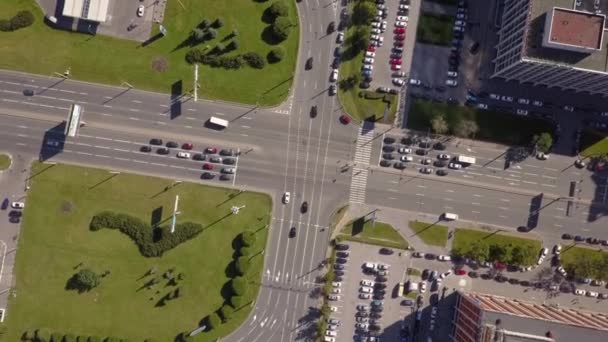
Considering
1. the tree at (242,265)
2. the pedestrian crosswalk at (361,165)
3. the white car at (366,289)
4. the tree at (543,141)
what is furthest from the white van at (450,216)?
the tree at (242,265)

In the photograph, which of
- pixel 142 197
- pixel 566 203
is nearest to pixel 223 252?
pixel 142 197

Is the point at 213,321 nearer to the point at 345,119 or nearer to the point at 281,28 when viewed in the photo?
the point at 345,119

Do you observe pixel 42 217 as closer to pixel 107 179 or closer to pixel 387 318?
pixel 107 179

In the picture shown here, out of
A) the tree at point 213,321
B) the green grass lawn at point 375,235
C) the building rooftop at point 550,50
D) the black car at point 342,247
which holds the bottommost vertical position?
the tree at point 213,321

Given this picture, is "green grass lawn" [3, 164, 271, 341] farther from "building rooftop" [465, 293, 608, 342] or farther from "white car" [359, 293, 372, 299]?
"building rooftop" [465, 293, 608, 342]

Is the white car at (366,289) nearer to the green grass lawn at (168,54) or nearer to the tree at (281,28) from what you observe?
the green grass lawn at (168,54)

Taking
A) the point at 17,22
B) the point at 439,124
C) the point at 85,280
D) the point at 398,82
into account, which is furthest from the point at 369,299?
the point at 17,22
